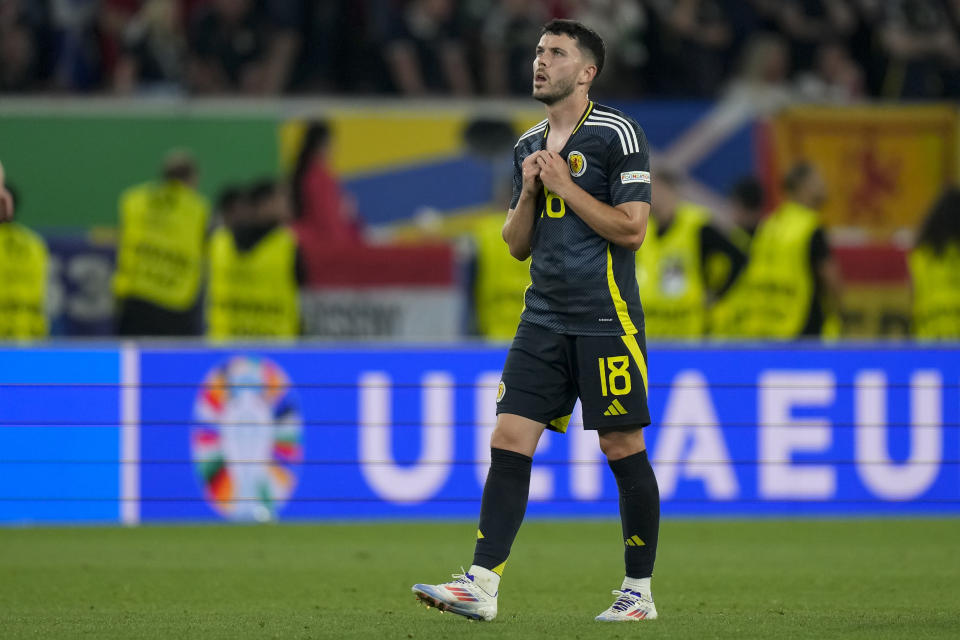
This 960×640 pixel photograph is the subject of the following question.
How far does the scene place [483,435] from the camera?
9555 mm

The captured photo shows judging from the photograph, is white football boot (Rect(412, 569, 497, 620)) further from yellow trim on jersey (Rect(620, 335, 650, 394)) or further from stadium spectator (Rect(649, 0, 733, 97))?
stadium spectator (Rect(649, 0, 733, 97))

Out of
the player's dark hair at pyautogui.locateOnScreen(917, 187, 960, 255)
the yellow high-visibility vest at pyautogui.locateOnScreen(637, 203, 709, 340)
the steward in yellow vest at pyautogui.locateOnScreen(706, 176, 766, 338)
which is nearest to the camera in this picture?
the player's dark hair at pyautogui.locateOnScreen(917, 187, 960, 255)

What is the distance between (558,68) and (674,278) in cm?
547

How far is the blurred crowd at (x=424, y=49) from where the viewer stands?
51.6ft

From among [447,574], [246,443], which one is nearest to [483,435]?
[246,443]

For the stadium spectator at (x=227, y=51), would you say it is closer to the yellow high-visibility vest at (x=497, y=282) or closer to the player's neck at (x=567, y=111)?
the yellow high-visibility vest at (x=497, y=282)

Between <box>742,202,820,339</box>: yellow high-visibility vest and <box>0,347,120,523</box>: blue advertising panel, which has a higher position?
<box>742,202,820,339</box>: yellow high-visibility vest

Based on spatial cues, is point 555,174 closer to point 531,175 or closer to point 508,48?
point 531,175

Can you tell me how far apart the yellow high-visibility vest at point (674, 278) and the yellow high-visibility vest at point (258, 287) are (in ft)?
7.36

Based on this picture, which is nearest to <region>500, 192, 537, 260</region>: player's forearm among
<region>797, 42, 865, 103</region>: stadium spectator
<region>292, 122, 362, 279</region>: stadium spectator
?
<region>292, 122, 362, 279</region>: stadium spectator

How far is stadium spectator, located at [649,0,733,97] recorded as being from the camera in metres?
16.5

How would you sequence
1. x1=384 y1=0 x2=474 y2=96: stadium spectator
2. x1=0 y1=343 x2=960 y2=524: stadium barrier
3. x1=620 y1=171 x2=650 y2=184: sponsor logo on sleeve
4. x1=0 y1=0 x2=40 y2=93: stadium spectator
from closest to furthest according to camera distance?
1. x1=620 y1=171 x2=650 y2=184: sponsor logo on sleeve
2. x1=0 y1=343 x2=960 y2=524: stadium barrier
3. x1=0 y1=0 x2=40 y2=93: stadium spectator
4. x1=384 y1=0 x2=474 y2=96: stadium spectator

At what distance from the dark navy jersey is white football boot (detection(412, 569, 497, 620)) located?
863 millimetres

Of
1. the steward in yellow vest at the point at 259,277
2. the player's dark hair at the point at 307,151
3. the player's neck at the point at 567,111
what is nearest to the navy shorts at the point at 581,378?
the player's neck at the point at 567,111
